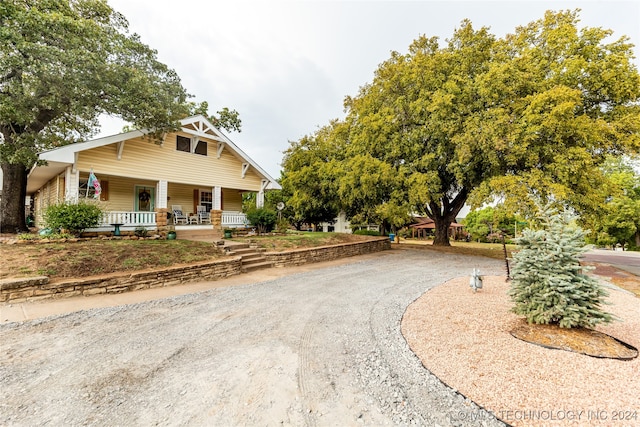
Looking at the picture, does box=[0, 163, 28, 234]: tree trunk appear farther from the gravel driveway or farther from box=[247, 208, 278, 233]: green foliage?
the gravel driveway

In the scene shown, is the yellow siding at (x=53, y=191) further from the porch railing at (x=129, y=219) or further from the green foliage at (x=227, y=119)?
the green foliage at (x=227, y=119)

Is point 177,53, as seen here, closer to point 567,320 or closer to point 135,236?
point 135,236

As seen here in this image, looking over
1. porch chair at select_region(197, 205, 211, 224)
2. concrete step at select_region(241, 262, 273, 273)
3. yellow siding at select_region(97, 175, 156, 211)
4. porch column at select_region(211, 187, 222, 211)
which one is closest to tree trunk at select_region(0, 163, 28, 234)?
yellow siding at select_region(97, 175, 156, 211)

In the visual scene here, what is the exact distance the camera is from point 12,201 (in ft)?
31.9

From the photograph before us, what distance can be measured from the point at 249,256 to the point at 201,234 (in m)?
4.48

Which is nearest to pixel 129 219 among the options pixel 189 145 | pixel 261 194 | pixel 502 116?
pixel 189 145

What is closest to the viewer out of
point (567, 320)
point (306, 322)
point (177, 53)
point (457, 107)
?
point (567, 320)

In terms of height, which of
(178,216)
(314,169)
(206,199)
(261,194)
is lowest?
(178,216)

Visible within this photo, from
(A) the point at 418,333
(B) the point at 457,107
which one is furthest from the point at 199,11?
(A) the point at 418,333

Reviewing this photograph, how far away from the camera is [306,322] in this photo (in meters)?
4.34

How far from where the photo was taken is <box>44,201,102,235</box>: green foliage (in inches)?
325

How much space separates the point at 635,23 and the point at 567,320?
50.8 ft

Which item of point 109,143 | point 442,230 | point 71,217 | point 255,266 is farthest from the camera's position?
point 442,230

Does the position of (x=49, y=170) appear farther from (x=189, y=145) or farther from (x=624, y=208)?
(x=624, y=208)
